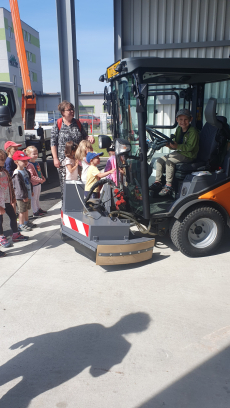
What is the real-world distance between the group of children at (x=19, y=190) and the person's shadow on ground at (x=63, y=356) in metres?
1.95

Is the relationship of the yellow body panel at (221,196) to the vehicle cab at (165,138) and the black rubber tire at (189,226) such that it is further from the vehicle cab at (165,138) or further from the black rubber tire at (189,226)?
the black rubber tire at (189,226)

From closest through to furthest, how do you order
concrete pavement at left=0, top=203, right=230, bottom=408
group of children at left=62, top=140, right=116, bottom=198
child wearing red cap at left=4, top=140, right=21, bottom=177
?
concrete pavement at left=0, top=203, right=230, bottom=408, group of children at left=62, top=140, right=116, bottom=198, child wearing red cap at left=4, top=140, right=21, bottom=177

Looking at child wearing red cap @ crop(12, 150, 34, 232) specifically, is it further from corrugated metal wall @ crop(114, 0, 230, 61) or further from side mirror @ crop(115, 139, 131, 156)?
corrugated metal wall @ crop(114, 0, 230, 61)

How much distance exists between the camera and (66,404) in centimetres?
197

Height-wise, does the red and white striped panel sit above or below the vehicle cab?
below

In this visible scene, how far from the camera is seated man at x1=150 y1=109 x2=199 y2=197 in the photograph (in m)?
4.15

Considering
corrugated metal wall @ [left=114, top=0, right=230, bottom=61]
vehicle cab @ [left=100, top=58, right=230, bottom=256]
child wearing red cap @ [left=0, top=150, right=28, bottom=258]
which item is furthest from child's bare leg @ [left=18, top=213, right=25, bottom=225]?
corrugated metal wall @ [left=114, top=0, right=230, bottom=61]

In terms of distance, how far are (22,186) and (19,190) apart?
78 mm

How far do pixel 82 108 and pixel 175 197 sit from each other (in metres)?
44.3

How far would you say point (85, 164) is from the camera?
190 inches

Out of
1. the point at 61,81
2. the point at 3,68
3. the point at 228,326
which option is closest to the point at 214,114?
the point at 228,326

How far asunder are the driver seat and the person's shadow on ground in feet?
6.91

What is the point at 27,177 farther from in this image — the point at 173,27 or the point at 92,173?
the point at 173,27

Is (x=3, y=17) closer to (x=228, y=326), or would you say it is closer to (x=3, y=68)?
(x=3, y=68)
